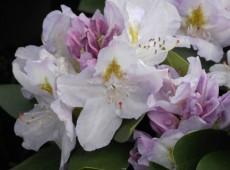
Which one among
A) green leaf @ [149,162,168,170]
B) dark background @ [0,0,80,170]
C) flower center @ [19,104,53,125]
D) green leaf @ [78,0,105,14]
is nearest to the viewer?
green leaf @ [149,162,168,170]

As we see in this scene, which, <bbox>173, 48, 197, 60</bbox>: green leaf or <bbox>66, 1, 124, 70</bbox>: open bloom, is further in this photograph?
<bbox>173, 48, 197, 60</bbox>: green leaf

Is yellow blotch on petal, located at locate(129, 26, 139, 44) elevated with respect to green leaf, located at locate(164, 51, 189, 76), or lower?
elevated

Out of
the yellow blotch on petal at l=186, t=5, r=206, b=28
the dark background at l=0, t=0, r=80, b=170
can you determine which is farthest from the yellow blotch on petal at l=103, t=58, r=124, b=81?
the dark background at l=0, t=0, r=80, b=170

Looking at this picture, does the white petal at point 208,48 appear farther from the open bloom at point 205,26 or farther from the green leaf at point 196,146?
the green leaf at point 196,146

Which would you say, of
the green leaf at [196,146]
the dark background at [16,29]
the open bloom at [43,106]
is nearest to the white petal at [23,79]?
the open bloom at [43,106]

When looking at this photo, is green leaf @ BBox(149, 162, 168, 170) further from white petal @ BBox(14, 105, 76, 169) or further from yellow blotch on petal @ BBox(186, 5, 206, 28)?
yellow blotch on petal @ BBox(186, 5, 206, 28)
